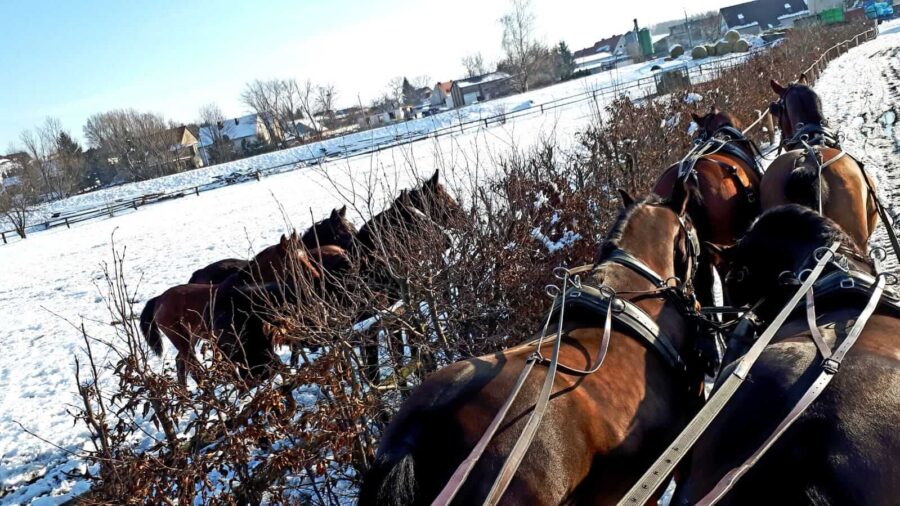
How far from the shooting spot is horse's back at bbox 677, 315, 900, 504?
1688 millimetres

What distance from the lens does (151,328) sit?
7.21 m

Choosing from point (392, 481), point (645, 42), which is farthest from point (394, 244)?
point (645, 42)

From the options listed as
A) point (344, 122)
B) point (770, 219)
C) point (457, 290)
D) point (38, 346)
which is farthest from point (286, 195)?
point (344, 122)

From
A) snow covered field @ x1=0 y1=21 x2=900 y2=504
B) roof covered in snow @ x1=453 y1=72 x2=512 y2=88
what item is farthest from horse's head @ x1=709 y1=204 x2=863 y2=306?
roof covered in snow @ x1=453 y1=72 x2=512 y2=88

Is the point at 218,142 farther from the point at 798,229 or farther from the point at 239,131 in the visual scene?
the point at 798,229

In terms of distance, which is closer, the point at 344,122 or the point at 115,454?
the point at 115,454

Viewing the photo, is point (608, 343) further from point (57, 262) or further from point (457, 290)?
point (57, 262)

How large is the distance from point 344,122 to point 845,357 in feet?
238

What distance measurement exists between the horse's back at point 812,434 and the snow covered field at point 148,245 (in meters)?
2.67

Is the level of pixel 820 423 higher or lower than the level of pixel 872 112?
higher

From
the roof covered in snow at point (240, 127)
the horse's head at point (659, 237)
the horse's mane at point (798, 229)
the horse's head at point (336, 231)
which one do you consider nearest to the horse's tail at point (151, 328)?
the horse's head at point (336, 231)

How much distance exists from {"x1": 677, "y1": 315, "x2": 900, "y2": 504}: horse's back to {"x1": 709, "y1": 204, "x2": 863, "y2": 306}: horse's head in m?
0.75

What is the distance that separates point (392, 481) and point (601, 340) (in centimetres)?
115

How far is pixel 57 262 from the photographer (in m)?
19.2
